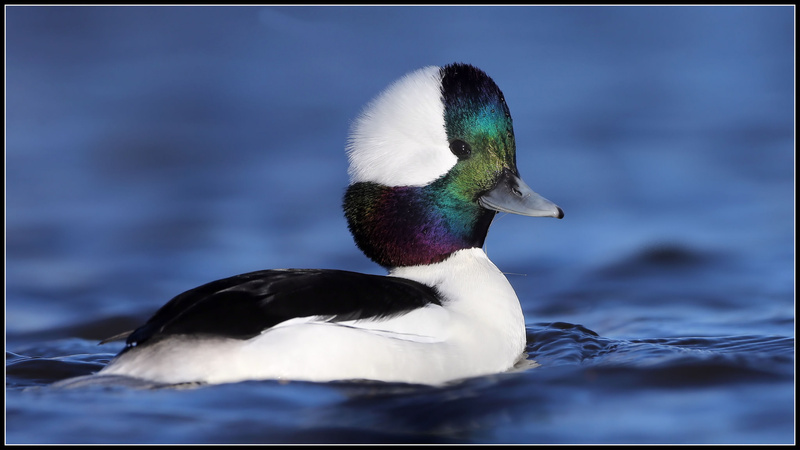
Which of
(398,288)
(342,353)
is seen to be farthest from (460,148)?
(342,353)

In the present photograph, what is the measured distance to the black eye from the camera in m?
5.61

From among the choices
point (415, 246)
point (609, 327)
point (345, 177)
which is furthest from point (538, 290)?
point (345, 177)

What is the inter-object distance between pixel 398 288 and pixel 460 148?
3.09 ft

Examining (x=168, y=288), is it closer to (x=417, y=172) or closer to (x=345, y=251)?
(x=345, y=251)

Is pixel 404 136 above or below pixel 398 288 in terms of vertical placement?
above

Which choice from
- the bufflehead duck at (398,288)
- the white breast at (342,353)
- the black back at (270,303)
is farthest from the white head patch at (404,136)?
the white breast at (342,353)

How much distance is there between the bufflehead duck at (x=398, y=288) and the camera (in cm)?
471

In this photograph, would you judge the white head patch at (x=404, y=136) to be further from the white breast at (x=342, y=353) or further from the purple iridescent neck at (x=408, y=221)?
the white breast at (x=342, y=353)

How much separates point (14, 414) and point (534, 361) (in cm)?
262

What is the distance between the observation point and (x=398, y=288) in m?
5.11

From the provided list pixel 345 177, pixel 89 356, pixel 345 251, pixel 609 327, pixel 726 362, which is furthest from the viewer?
pixel 345 177

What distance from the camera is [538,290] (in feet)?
25.7

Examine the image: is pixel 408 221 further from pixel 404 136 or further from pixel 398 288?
pixel 398 288

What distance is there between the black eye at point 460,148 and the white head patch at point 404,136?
0.05m
